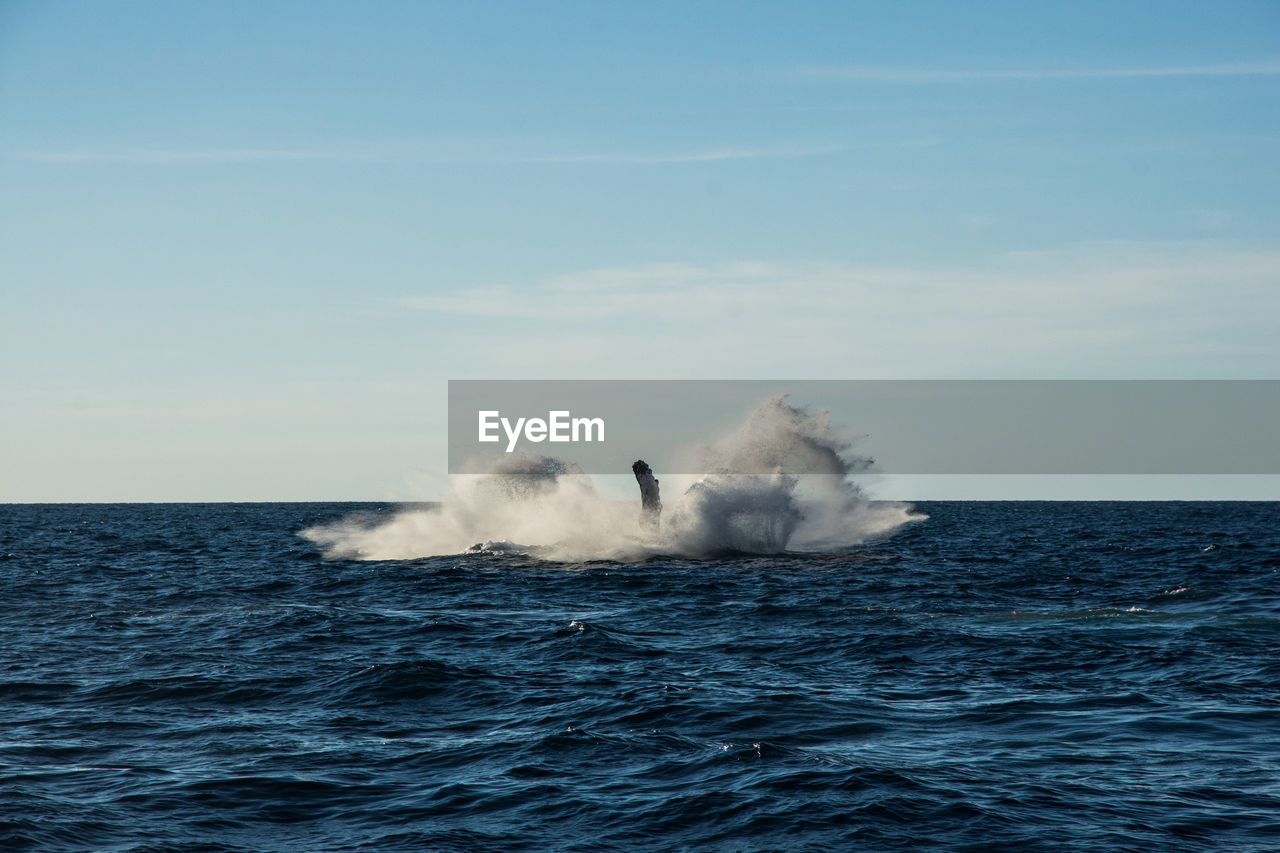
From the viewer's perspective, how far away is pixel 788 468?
47.1 metres

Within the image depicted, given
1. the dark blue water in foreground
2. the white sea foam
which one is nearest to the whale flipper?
the white sea foam

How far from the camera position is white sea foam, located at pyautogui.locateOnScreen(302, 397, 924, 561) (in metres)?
45.5

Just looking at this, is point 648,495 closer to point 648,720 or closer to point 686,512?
point 686,512

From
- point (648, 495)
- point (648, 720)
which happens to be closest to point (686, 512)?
point (648, 495)

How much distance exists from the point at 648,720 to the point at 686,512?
29297 mm

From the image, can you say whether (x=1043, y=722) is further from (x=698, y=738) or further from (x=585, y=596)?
(x=585, y=596)

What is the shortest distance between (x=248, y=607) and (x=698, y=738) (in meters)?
18.3

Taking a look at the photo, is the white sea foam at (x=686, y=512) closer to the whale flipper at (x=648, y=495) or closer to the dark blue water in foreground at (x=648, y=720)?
the whale flipper at (x=648, y=495)

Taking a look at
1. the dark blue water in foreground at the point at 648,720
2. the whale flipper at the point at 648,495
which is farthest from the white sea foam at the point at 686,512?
the dark blue water in foreground at the point at 648,720

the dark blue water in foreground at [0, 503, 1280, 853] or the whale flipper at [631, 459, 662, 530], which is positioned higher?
the whale flipper at [631, 459, 662, 530]

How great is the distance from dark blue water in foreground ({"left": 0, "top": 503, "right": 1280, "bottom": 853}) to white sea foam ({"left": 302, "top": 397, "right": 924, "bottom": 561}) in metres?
12.9

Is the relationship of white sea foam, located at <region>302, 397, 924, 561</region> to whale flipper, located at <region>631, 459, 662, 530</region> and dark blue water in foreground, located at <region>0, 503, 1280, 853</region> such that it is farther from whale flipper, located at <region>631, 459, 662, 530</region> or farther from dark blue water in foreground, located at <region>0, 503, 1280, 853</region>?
dark blue water in foreground, located at <region>0, 503, 1280, 853</region>

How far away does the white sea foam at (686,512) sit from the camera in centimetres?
4547

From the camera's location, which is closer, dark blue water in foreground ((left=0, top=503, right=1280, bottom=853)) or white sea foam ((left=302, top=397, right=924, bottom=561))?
dark blue water in foreground ((left=0, top=503, right=1280, bottom=853))
